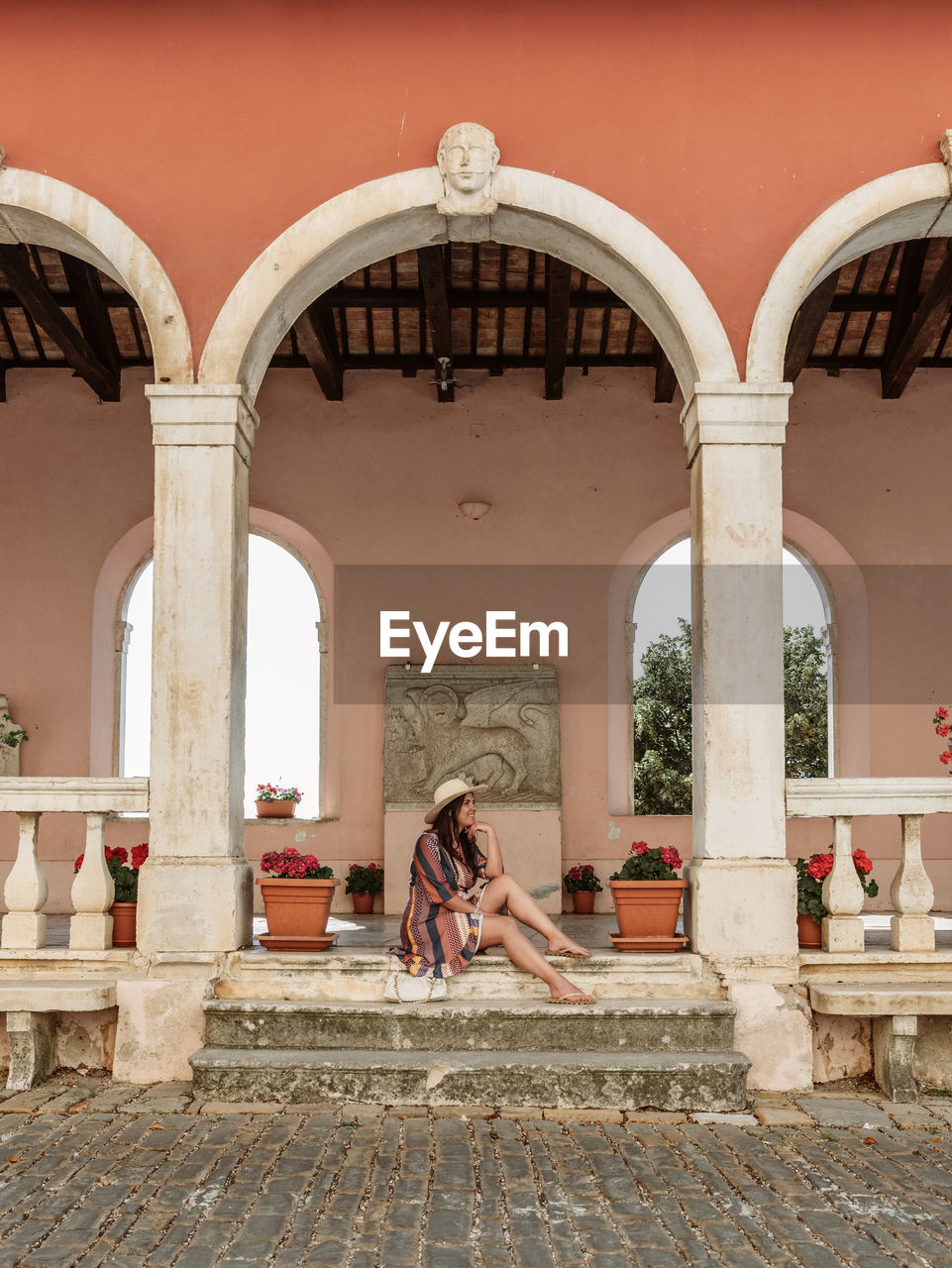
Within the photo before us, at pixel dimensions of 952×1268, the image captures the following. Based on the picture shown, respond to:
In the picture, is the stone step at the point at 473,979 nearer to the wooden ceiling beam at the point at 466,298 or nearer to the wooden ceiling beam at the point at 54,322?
the wooden ceiling beam at the point at 54,322

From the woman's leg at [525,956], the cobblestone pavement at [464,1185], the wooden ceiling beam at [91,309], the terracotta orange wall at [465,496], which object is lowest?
the cobblestone pavement at [464,1185]

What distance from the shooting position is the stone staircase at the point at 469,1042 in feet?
15.8

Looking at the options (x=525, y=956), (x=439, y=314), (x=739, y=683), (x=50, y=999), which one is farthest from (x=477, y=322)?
(x=50, y=999)

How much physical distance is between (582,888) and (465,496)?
3.25 m

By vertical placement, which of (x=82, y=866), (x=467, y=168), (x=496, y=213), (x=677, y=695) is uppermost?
(x=467, y=168)

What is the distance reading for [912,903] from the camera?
538 cm

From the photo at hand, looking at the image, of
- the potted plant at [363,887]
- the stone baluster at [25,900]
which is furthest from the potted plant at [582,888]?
the stone baluster at [25,900]

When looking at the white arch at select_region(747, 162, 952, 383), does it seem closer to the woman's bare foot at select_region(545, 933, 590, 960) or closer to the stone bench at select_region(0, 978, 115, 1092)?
the woman's bare foot at select_region(545, 933, 590, 960)

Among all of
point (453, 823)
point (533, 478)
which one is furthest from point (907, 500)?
point (453, 823)

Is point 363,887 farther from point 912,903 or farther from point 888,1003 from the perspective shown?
point 888,1003

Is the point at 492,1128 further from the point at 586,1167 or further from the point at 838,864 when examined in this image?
the point at 838,864

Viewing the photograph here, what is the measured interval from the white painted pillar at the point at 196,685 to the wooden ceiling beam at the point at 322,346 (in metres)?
2.96

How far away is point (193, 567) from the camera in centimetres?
545

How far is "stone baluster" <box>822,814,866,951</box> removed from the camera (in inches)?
210
